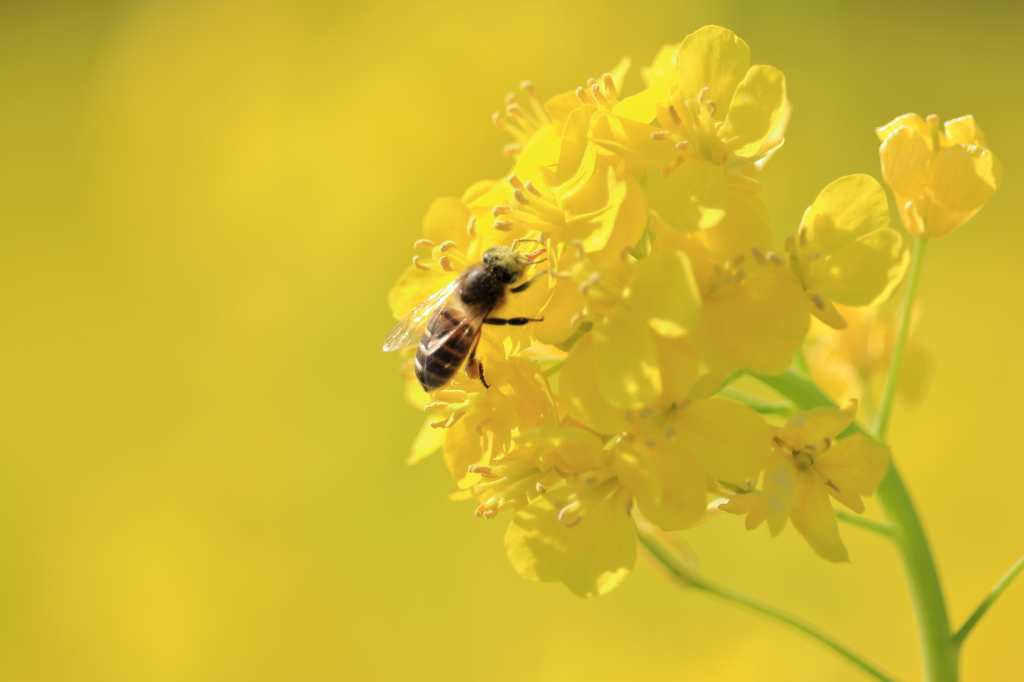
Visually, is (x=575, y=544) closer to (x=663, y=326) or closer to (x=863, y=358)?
(x=663, y=326)

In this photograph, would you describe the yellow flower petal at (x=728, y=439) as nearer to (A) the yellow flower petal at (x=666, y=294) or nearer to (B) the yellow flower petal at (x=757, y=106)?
(A) the yellow flower petal at (x=666, y=294)

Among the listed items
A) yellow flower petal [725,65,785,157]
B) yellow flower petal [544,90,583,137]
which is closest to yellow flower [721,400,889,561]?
yellow flower petal [725,65,785,157]

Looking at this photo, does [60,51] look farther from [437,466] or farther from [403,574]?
[403,574]

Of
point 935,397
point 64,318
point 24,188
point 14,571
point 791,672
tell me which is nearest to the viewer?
point 791,672

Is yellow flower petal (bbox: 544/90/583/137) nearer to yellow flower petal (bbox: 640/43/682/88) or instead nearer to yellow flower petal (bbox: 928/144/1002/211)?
yellow flower petal (bbox: 640/43/682/88)

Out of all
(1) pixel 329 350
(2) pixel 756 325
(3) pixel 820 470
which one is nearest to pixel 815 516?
(3) pixel 820 470

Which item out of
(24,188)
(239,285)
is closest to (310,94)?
(239,285)

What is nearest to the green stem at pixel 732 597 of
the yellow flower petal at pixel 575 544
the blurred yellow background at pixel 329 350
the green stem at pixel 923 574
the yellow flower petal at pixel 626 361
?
the green stem at pixel 923 574
